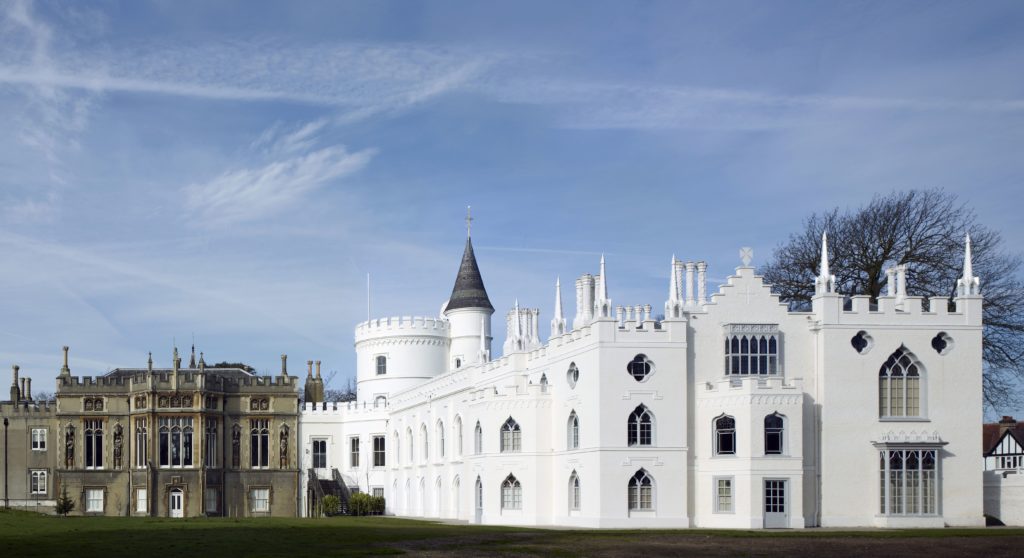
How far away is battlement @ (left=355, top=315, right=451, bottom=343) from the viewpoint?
2891 inches

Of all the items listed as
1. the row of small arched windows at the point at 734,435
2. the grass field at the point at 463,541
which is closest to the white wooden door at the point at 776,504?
the row of small arched windows at the point at 734,435

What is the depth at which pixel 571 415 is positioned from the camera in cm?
4784

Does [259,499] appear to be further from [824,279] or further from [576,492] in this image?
[824,279]

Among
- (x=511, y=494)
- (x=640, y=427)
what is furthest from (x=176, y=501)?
Result: (x=640, y=427)

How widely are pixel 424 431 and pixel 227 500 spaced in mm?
12936

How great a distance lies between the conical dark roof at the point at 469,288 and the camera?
7350 cm

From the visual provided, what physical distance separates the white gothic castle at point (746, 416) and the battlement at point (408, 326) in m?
22.9

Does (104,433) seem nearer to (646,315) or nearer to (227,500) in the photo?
(227,500)

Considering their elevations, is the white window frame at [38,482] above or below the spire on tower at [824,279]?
below

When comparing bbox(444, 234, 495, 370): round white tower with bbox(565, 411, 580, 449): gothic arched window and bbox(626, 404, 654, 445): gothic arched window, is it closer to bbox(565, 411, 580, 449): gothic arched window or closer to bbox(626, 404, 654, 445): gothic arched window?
bbox(565, 411, 580, 449): gothic arched window

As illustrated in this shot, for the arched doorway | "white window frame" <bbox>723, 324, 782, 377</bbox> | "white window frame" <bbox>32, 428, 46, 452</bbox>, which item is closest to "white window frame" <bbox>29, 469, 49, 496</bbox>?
"white window frame" <bbox>32, 428, 46, 452</bbox>

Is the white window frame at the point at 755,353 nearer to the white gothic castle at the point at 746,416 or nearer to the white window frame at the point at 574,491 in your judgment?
the white gothic castle at the point at 746,416

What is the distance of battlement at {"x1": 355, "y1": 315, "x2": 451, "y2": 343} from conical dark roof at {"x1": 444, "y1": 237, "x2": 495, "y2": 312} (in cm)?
131

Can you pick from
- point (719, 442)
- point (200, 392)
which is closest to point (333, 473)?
point (200, 392)
